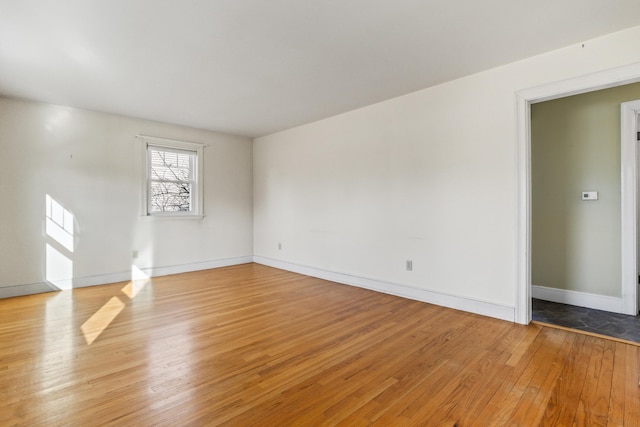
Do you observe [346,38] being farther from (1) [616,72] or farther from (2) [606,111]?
(2) [606,111]

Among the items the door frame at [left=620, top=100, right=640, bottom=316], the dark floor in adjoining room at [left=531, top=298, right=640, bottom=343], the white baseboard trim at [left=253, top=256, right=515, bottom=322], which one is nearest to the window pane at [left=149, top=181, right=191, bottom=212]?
the white baseboard trim at [left=253, top=256, right=515, bottom=322]

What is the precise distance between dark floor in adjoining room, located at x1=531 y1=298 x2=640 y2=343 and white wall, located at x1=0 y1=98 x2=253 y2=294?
4.91 meters

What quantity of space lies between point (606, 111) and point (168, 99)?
16.2 feet

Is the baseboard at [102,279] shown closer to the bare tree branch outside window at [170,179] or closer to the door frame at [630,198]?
the bare tree branch outside window at [170,179]

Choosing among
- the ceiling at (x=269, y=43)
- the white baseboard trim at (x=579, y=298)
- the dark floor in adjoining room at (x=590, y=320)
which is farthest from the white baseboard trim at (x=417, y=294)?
the ceiling at (x=269, y=43)

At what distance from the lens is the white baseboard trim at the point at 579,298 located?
3127mm

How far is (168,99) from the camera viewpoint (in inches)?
150

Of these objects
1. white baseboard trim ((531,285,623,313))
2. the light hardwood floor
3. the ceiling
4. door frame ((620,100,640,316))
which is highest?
the ceiling

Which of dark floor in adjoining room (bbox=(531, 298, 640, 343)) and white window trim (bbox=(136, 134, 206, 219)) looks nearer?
dark floor in adjoining room (bbox=(531, 298, 640, 343))

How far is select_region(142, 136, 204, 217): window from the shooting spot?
16.0 feet

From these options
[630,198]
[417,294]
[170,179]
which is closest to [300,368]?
[417,294]

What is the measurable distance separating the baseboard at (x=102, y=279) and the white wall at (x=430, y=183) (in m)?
1.57

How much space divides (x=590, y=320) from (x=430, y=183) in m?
1.99

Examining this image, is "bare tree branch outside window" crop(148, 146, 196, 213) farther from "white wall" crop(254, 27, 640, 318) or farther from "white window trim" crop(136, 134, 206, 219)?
"white wall" crop(254, 27, 640, 318)
